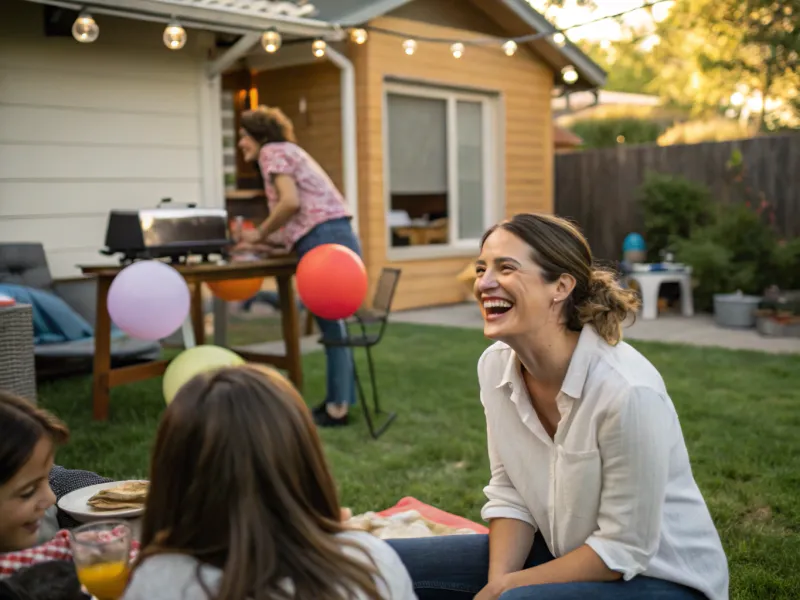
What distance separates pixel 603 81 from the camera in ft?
38.0

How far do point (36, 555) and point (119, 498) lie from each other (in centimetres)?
35

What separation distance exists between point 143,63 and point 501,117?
4.77m

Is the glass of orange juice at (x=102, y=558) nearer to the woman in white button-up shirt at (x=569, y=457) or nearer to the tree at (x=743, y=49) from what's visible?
the woman in white button-up shirt at (x=569, y=457)

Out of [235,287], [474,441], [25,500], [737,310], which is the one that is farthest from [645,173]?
[25,500]

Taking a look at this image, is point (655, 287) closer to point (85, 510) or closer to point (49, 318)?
point (49, 318)

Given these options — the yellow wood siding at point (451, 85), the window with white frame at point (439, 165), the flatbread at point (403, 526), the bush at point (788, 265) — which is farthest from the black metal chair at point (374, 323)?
the bush at point (788, 265)

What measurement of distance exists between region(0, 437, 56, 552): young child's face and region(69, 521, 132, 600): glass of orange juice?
0.73 feet

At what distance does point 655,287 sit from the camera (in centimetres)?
→ 937

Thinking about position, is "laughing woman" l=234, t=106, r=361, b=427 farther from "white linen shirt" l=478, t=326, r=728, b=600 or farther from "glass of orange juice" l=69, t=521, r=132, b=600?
"glass of orange juice" l=69, t=521, r=132, b=600

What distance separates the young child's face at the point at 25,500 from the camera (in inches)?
66.4

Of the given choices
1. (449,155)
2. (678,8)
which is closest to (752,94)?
(678,8)

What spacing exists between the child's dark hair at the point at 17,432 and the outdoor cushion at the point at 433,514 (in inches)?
78.2

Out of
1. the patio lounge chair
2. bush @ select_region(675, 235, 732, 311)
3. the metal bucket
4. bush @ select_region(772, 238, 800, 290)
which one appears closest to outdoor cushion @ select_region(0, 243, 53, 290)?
the patio lounge chair

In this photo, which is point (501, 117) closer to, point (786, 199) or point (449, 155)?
point (449, 155)
